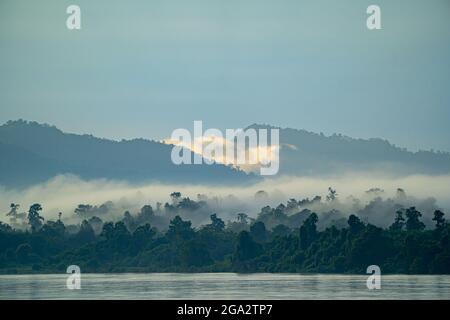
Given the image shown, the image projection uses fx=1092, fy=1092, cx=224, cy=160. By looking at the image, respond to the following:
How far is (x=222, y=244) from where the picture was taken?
22.5 metres

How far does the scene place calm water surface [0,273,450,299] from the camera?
17.2 m

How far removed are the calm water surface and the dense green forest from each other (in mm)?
391

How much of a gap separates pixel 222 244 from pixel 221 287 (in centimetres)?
378

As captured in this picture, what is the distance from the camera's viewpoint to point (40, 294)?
702 inches

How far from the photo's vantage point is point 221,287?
18781mm

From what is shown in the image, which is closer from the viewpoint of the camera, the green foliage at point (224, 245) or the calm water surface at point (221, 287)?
the calm water surface at point (221, 287)

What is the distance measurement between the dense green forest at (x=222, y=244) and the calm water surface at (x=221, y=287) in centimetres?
39

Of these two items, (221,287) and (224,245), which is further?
(224,245)

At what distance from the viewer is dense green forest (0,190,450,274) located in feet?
68.5

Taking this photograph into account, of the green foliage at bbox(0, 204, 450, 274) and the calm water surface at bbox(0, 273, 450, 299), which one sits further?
the green foliage at bbox(0, 204, 450, 274)

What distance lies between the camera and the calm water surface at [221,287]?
17219 millimetres
